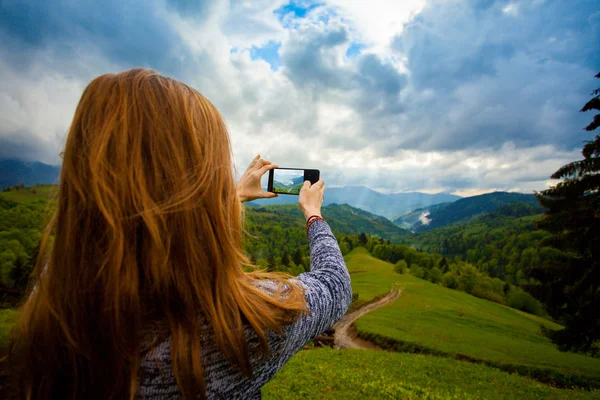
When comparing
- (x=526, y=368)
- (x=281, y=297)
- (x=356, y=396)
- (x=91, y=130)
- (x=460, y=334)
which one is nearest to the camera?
(x=91, y=130)

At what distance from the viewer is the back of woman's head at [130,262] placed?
109cm

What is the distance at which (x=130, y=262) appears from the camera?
3.63ft

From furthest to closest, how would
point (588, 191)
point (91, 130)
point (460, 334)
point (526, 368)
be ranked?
point (460, 334) → point (526, 368) → point (588, 191) → point (91, 130)

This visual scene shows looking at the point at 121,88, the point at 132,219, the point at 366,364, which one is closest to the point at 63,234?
the point at 132,219

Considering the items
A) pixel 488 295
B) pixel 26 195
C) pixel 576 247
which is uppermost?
pixel 26 195

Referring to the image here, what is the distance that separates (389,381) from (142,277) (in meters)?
11.8

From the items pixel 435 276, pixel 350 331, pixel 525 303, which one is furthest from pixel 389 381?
pixel 435 276

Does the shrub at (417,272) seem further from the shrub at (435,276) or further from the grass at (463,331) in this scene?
the grass at (463,331)

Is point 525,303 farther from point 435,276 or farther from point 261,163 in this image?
point 261,163

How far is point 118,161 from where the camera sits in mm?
1149

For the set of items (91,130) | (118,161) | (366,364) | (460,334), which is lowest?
(460,334)

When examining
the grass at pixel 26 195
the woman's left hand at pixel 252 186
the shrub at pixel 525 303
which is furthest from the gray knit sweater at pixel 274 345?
the grass at pixel 26 195

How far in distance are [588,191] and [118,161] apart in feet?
58.3

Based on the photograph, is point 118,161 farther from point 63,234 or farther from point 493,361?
point 493,361
